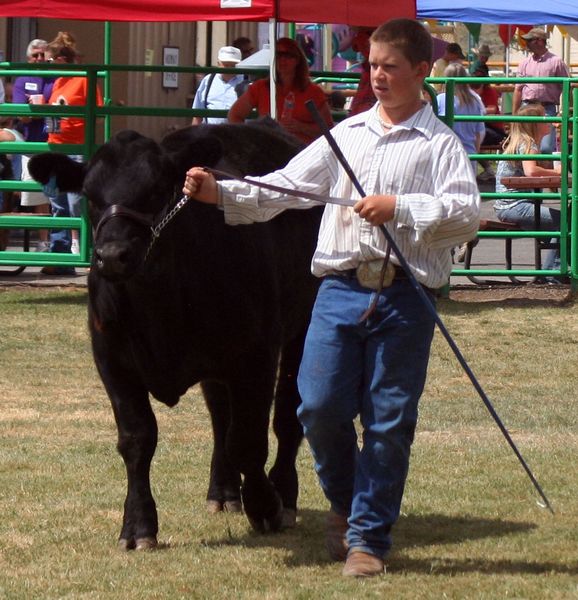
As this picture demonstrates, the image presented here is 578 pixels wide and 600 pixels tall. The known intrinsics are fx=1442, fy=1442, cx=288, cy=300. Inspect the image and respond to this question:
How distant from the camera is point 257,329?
6.01 metres

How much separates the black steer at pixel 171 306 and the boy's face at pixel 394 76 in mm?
929

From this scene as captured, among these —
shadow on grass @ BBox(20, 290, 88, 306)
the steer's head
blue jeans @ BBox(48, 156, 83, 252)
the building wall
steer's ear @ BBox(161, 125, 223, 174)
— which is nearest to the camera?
the steer's head

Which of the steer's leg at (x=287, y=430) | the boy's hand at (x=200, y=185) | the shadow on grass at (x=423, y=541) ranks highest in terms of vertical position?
the boy's hand at (x=200, y=185)

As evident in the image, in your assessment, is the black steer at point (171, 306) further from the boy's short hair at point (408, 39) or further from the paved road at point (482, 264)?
the paved road at point (482, 264)

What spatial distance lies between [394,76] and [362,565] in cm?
176

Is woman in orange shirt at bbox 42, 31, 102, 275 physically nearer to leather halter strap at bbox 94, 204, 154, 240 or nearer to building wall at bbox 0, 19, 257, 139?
building wall at bbox 0, 19, 257, 139

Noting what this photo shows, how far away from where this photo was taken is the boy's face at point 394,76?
504 cm

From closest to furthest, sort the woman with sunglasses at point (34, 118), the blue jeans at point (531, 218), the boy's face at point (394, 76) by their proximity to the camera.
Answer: the boy's face at point (394, 76) < the blue jeans at point (531, 218) < the woman with sunglasses at point (34, 118)

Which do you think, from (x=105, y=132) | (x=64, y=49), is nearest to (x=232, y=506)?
(x=105, y=132)

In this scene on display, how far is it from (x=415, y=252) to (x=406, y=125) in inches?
17.8

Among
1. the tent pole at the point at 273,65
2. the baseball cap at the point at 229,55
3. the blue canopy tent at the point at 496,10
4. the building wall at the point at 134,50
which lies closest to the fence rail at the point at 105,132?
the tent pole at the point at 273,65

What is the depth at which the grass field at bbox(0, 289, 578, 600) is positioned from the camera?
526 cm

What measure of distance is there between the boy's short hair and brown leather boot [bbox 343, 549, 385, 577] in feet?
5.82

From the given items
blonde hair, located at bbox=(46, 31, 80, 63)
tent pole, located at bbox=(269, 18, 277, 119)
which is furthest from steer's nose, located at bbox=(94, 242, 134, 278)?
blonde hair, located at bbox=(46, 31, 80, 63)
